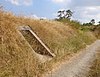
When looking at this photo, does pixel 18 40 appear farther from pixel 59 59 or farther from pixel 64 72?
pixel 59 59

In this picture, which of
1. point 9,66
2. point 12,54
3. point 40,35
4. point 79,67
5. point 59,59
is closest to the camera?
point 9,66

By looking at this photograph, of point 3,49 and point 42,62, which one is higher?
point 3,49

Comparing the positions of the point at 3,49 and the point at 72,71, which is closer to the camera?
the point at 3,49

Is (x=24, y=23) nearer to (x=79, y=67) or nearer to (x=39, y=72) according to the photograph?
(x=79, y=67)

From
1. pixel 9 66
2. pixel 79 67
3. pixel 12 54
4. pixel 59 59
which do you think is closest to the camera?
pixel 9 66

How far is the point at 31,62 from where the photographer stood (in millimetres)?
11141

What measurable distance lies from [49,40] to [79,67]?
4.05 metres

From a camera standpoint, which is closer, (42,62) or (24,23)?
(42,62)

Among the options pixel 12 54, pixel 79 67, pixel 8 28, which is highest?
pixel 8 28

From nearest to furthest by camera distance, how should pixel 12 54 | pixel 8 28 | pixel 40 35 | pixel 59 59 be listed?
pixel 12 54
pixel 8 28
pixel 59 59
pixel 40 35

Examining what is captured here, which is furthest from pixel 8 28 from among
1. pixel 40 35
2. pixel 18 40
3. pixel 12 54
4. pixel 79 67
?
pixel 40 35

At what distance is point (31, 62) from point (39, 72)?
17.8 inches

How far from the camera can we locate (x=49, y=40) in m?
17.4

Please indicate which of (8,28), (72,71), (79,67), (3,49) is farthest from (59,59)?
(3,49)
